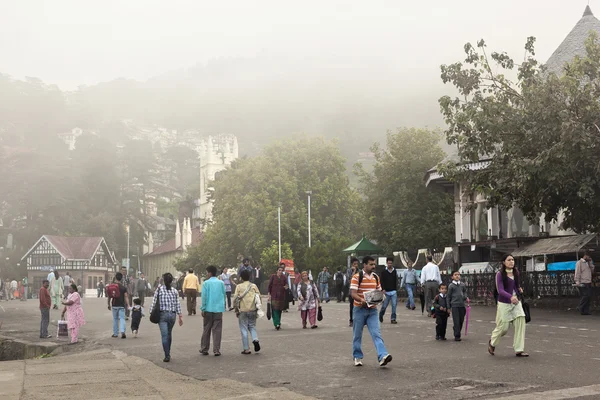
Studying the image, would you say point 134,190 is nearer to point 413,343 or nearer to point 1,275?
point 1,275

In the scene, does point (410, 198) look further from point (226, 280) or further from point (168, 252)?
point (168, 252)

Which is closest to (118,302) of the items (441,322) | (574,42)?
(441,322)

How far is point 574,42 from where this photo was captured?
41281mm

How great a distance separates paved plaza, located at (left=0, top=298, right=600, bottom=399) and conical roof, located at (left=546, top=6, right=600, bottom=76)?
2038 cm

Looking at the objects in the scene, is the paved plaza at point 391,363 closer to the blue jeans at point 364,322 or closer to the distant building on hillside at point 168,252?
the blue jeans at point 364,322

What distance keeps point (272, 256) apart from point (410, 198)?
1224 centimetres

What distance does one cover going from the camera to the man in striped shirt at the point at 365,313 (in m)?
13.4

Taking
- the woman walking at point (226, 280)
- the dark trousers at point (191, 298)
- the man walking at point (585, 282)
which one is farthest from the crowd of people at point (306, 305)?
the woman walking at point (226, 280)

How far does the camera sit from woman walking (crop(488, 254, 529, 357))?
14.2 m

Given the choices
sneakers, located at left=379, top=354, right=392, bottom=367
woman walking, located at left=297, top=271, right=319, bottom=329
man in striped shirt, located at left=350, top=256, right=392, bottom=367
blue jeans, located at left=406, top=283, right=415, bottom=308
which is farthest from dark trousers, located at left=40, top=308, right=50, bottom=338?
sneakers, located at left=379, top=354, right=392, bottom=367

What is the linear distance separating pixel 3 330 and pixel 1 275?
68.4 meters

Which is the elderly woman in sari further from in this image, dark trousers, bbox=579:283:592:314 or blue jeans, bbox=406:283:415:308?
→ dark trousers, bbox=579:283:592:314

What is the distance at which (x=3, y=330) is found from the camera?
90.4 ft

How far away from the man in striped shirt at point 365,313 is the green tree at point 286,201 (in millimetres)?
55620
